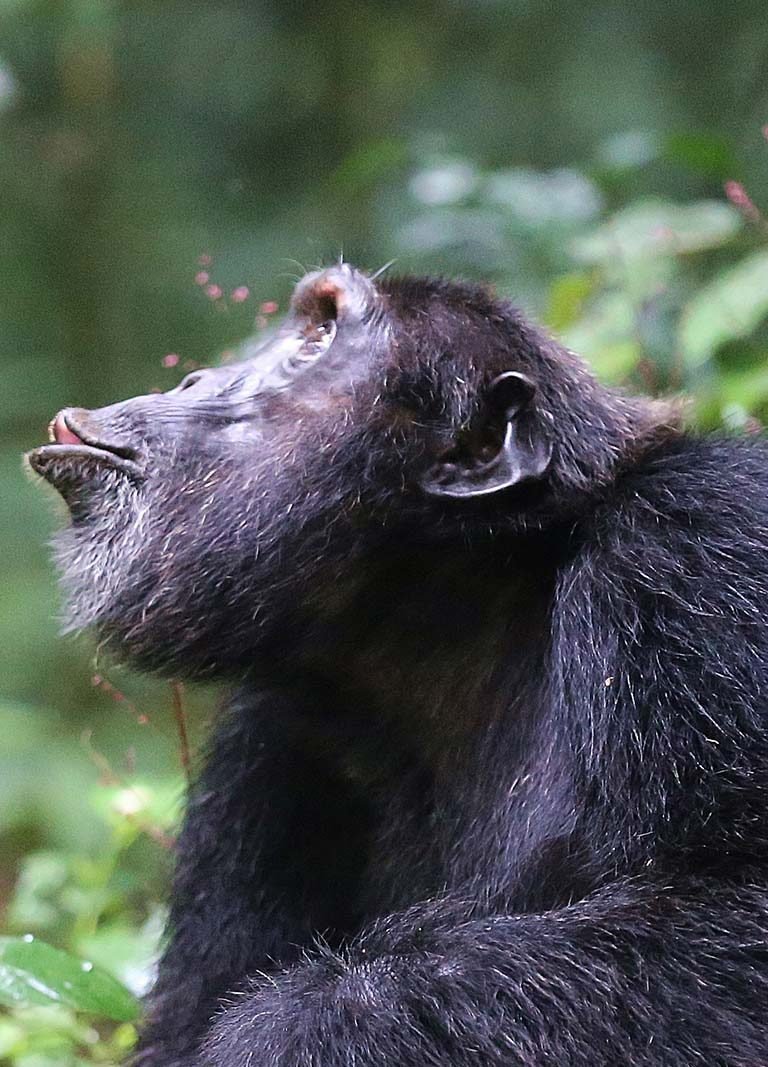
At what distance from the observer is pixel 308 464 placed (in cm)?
252

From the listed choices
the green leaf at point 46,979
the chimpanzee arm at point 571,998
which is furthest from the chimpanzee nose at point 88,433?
the chimpanzee arm at point 571,998

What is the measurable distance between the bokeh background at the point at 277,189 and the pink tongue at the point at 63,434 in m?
1.79

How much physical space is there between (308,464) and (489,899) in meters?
0.77

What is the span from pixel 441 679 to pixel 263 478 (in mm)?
471

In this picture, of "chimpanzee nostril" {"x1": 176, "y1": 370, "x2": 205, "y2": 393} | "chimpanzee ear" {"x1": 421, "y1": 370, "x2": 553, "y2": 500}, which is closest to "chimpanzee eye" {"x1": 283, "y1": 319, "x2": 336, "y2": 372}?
"chimpanzee nostril" {"x1": 176, "y1": 370, "x2": 205, "y2": 393}

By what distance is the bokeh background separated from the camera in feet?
14.7

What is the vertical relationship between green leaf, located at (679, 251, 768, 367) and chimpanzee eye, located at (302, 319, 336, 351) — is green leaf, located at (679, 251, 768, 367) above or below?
above

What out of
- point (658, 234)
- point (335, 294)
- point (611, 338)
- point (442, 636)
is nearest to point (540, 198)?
point (658, 234)

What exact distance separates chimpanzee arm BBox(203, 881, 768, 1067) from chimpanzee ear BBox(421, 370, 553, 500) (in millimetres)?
723

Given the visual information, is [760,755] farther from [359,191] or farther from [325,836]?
[359,191]

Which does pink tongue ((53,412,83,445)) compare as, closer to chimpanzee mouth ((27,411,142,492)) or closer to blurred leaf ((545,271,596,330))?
chimpanzee mouth ((27,411,142,492))

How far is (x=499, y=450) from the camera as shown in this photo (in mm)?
2541

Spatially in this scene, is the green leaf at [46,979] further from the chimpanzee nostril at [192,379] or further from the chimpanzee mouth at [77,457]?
the chimpanzee nostril at [192,379]

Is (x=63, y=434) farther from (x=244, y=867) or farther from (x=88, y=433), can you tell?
(x=244, y=867)
